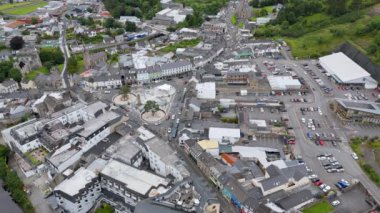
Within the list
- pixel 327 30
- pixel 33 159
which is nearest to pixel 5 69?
pixel 33 159

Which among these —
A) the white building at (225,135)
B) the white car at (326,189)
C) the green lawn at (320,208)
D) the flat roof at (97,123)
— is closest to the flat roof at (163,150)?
the white building at (225,135)

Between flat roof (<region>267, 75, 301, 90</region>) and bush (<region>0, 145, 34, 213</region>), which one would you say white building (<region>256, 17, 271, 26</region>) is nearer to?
flat roof (<region>267, 75, 301, 90</region>)

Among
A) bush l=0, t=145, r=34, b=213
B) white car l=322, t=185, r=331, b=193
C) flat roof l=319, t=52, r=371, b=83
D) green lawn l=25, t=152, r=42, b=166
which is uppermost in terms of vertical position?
flat roof l=319, t=52, r=371, b=83

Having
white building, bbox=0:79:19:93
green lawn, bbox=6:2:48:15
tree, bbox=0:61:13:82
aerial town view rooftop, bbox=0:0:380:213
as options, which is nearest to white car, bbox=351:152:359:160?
aerial town view rooftop, bbox=0:0:380:213

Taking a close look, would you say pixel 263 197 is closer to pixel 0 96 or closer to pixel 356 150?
pixel 356 150

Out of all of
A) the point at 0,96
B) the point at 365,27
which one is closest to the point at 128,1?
the point at 0,96

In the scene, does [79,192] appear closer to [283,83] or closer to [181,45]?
[283,83]

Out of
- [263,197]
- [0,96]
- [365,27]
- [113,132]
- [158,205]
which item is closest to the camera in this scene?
[158,205]
